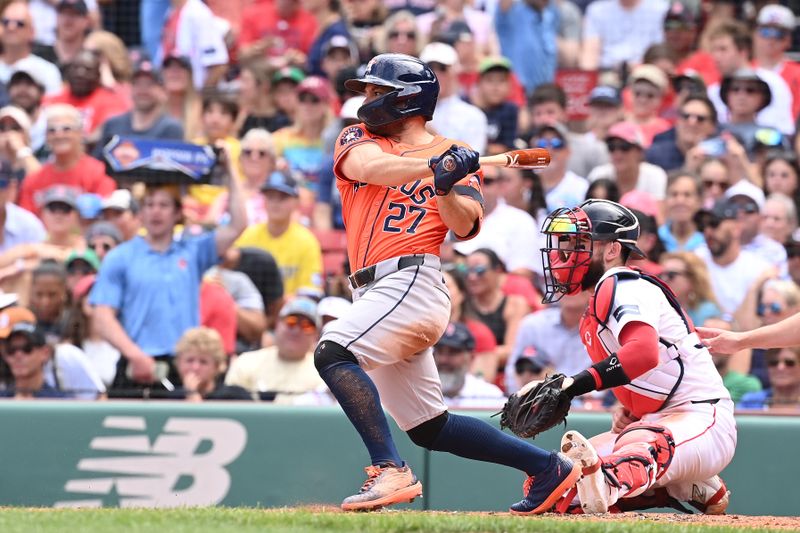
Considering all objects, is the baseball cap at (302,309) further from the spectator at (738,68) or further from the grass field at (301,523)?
the spectator at (738,68)

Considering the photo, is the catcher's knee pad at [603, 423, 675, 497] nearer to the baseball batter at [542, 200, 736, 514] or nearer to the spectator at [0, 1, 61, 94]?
the baseball batter at [542, 200, 736, 514]

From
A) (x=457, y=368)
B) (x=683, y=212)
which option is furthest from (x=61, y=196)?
(x=683, y=212)

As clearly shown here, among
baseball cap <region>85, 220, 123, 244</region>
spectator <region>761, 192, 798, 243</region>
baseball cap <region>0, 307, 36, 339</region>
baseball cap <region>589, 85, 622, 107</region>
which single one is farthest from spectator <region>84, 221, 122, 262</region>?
spectator <region>761, 192, 798, 243</region>

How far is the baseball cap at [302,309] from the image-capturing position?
8453 millimetres

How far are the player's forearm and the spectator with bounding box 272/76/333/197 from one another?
18.1ft

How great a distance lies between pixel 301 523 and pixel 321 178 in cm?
588

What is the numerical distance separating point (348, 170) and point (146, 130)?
19.1 feet

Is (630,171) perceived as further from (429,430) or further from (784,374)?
(429,430)

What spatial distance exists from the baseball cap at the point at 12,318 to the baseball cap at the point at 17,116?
280 cm

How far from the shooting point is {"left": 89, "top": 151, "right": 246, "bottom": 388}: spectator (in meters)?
8.83

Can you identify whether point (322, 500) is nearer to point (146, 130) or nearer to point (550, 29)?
point (146, 130)

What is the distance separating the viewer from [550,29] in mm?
12148

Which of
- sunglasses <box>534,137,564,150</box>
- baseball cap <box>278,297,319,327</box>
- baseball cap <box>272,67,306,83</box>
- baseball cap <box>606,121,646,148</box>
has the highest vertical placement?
baseball cap <box>272,67,306,83</box>

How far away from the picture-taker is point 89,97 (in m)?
11.6
